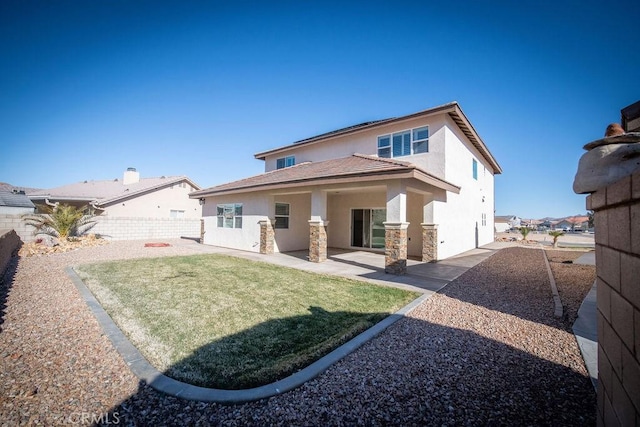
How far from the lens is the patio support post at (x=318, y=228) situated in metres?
11.0

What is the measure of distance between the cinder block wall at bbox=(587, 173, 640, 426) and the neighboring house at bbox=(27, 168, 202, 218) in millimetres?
27234

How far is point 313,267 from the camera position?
10133mm

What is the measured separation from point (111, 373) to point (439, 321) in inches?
202

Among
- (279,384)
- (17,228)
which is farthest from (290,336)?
(17,228)

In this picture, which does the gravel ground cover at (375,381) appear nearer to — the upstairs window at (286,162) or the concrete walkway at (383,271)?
the concrete walkway at (383,271)

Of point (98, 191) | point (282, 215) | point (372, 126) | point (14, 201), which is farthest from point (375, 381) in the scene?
point (98, 191)

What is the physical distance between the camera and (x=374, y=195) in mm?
14930

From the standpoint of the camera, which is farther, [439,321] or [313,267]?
[313,267]

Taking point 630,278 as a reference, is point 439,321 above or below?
below

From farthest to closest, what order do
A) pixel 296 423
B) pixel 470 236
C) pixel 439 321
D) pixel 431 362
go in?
pixel 470 236
pixel 439 321
pixel 431 362
pixel 296 423

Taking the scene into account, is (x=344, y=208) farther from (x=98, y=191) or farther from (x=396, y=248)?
(x=98, y=191)

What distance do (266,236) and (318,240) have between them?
12.0 feet

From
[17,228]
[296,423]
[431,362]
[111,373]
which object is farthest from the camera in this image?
[17,228]

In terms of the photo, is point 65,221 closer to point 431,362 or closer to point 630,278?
point 431,362
